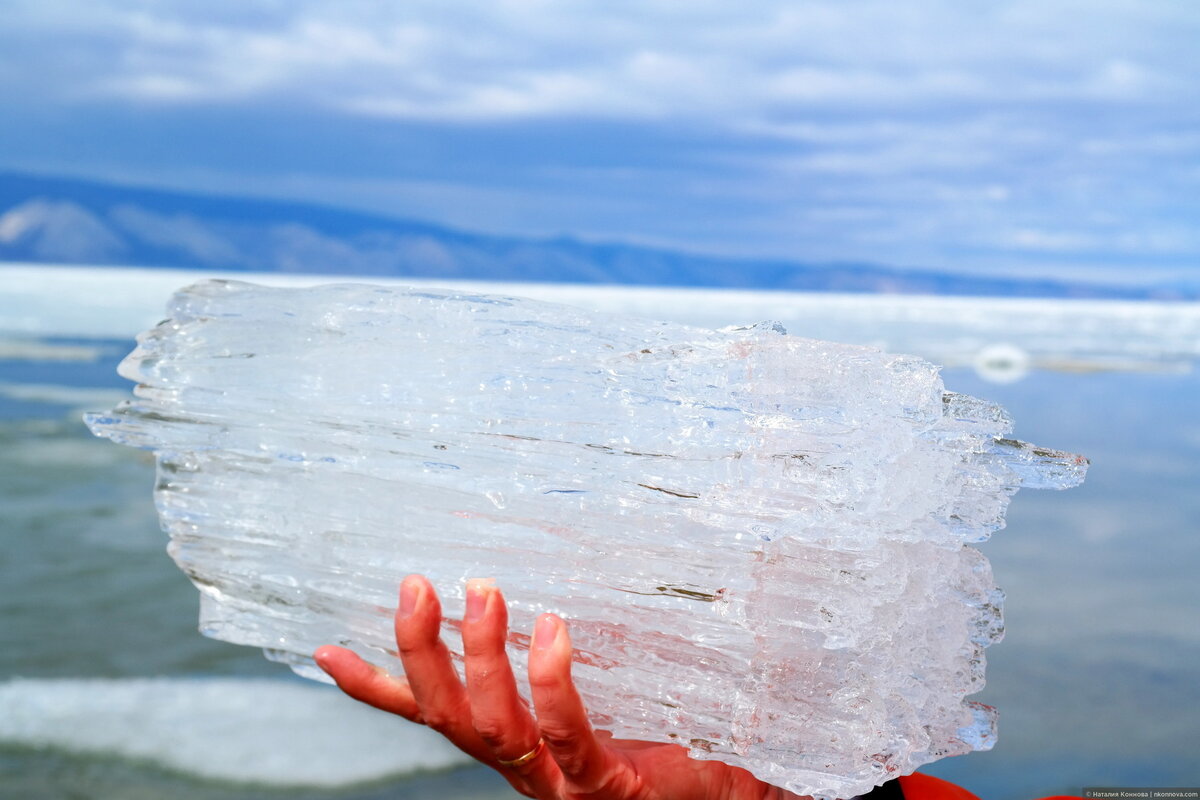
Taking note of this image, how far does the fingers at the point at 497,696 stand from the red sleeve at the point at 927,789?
0.61 meters

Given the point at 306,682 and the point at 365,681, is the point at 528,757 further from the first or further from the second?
the point at 306,682

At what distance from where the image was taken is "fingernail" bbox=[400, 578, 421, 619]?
147 centimetres

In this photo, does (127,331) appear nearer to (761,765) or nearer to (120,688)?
(120,688)

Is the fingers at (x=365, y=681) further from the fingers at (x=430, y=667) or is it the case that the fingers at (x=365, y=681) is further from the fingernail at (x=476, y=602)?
the fingernail at (x=476, y=602)

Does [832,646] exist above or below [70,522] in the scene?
above

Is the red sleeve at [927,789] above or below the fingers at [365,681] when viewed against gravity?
below

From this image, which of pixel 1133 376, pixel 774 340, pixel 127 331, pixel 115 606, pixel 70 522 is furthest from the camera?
pixel 127 331

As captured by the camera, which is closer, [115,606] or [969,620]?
[969,620]

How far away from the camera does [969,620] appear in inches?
63.6

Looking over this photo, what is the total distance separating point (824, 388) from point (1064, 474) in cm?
36

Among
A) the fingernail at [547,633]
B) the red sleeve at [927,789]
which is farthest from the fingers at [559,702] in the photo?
the red sleeve at [927,789]

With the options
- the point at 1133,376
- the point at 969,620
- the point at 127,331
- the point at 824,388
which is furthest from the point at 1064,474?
→ the point at 127,331

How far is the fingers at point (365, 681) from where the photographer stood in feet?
5.55

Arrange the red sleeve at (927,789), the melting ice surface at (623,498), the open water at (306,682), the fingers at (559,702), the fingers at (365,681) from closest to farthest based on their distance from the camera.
A: 1. the fingers at (559,702)
2. the melting ice surface at (623,498)
3. the fingers at (365,681)
4. the red sleeve at (927,789)
5. the open water at (306,682)
